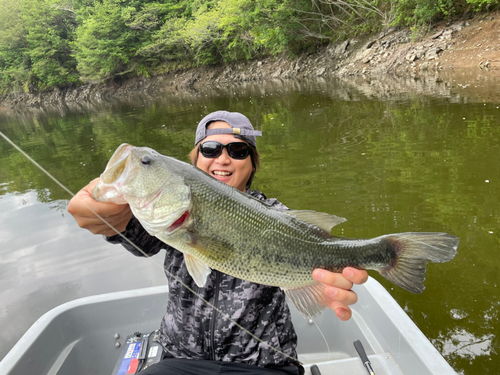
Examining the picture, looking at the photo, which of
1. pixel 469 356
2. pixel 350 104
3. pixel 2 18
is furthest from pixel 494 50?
pixel 2 18

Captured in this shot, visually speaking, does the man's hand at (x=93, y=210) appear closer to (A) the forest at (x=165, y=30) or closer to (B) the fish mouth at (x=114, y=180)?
(B) the fish mouth at (x=114, y=180)

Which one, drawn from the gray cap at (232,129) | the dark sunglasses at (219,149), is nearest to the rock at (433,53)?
the gray cap at (232,129)

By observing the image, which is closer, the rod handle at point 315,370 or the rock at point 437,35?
the rod handle at point 315,370

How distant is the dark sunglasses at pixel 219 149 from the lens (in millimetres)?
2730

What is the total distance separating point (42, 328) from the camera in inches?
124

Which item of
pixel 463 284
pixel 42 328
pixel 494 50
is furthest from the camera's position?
pixel 494 50

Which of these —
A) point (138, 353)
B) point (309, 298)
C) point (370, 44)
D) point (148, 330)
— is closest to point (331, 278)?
point (309, 298)

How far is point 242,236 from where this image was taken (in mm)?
1908

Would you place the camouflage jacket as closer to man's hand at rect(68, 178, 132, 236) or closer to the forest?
man's hand at rect(68, 178, 132, 236)

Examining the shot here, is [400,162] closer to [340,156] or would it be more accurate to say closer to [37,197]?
[340,156]

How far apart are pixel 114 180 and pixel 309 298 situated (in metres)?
1.30

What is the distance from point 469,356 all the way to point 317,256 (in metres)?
2.57

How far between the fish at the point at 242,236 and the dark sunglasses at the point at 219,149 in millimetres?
784

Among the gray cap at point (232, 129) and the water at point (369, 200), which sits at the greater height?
the gray cap at point (232, 129)
